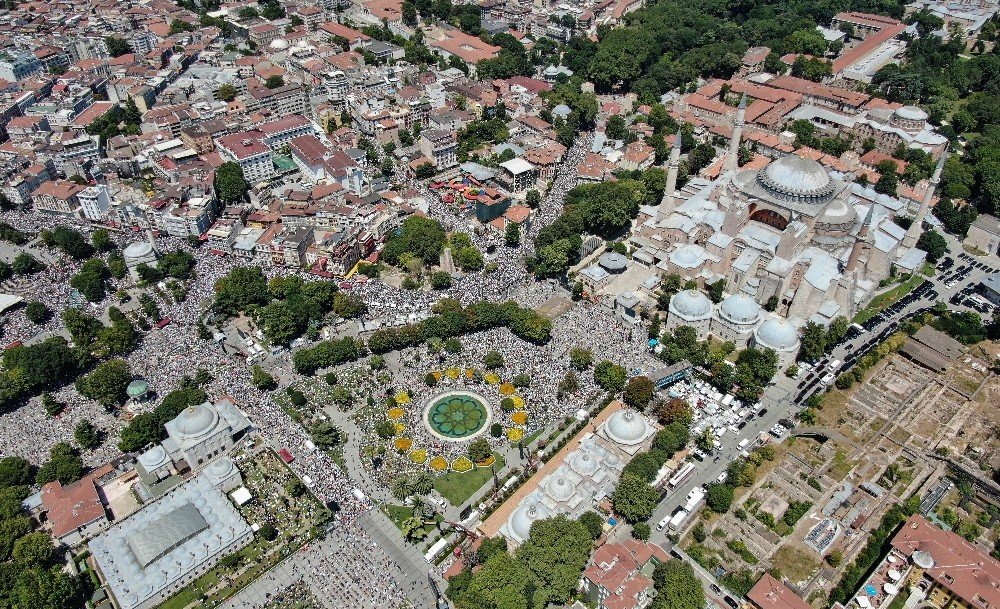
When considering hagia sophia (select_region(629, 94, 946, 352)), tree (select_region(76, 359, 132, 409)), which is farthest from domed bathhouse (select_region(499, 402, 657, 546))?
tree (select_region(76, 359, 132, 409))

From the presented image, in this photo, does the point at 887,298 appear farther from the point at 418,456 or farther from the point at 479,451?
the point at 418,456

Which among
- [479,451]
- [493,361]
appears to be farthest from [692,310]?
[479,451]

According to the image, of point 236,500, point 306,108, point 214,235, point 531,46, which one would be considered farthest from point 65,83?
point 236,500

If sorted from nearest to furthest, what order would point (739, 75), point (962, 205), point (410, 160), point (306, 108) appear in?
point (962, 205), point (410, 160), point (306, 108), point (739, 75)

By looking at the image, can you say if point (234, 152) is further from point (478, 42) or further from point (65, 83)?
point (478, 42)

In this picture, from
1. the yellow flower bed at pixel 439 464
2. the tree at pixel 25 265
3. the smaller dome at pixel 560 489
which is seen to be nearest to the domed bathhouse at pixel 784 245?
the smaller dome at pixel 560 489

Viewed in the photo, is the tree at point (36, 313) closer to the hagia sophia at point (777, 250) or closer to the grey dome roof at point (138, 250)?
the grey dome roof at point (138, 250)

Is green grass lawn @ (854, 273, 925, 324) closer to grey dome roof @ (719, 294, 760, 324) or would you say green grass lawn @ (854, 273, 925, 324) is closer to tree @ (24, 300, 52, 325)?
grey dome roof @ (719, 294, 760, 324)
